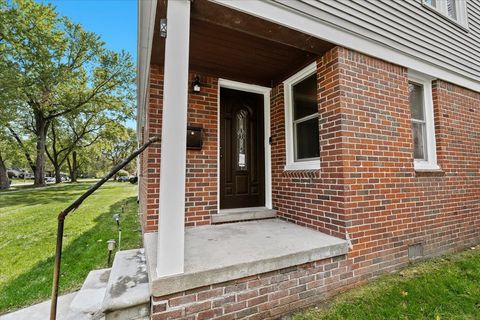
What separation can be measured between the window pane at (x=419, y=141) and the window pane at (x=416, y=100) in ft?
0.46

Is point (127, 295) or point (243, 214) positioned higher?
point (243, 214)

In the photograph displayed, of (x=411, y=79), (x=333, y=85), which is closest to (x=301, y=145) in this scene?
(x=333, y=85)

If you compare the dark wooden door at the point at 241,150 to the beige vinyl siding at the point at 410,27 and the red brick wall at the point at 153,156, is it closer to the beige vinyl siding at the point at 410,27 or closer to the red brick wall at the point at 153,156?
the red brick wall at the point at 153,156

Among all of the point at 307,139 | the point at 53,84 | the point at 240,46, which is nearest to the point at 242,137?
the point at 307,139

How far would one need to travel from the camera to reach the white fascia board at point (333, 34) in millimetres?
2414

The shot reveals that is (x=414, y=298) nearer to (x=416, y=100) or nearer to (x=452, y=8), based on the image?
(x=416, y=100)

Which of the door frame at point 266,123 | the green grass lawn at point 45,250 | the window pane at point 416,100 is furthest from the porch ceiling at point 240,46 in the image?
the green grass lawn at point 45,250

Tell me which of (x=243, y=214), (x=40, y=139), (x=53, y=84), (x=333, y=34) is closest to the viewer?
(x=333, y=34)

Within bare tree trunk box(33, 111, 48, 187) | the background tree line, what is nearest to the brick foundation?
the background tree line

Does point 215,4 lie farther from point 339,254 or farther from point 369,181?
point 339,254

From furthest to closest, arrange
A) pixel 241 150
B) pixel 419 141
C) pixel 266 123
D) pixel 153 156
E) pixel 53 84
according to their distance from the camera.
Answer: pixel 53 84 < pixel 266 123 < pixel 241 150 < pixel 419 141 < pixel 153 156

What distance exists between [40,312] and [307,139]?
11.7 ft

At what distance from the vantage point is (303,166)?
3.52 metres

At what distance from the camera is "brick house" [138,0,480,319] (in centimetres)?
203
